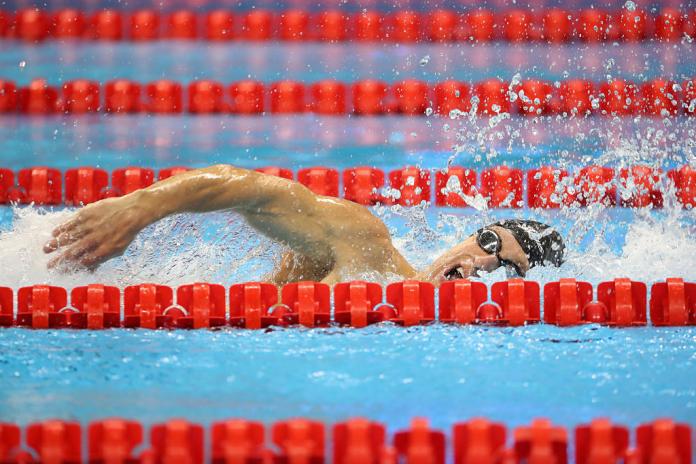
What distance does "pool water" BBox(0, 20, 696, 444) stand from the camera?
7.77ft

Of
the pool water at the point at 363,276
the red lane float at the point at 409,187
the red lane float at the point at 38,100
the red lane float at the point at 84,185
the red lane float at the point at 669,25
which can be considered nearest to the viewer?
the pool water at the point at 363,276

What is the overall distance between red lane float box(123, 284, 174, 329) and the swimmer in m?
0.32

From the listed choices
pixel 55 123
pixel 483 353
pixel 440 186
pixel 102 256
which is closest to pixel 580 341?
pixel 483 353

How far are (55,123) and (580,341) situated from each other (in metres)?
3.76

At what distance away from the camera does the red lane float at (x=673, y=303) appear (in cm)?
324

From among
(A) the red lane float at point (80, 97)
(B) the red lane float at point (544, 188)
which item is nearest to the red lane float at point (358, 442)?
(B) the red lane float at point (544, 188)

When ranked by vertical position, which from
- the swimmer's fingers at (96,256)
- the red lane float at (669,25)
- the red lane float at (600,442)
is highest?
the red lane float at (669,25)

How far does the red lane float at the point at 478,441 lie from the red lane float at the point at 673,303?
56.8 inches

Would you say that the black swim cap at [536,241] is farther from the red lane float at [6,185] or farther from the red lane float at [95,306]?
the red lane float at [6,185]

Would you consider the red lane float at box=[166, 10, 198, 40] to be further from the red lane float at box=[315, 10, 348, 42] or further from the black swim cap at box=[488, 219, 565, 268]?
the black swim cap at box=[488, 219, 565, 268]

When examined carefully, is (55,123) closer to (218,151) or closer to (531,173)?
(218,151)

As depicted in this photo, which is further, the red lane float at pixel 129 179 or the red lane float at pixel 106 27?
the red lane float at pixel 106 27

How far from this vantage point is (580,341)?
118 inches

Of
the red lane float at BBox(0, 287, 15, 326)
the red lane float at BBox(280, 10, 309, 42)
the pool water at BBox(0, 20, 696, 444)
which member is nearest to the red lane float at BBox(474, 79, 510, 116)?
the pool water at BBox(0, 20, 696, 444)
